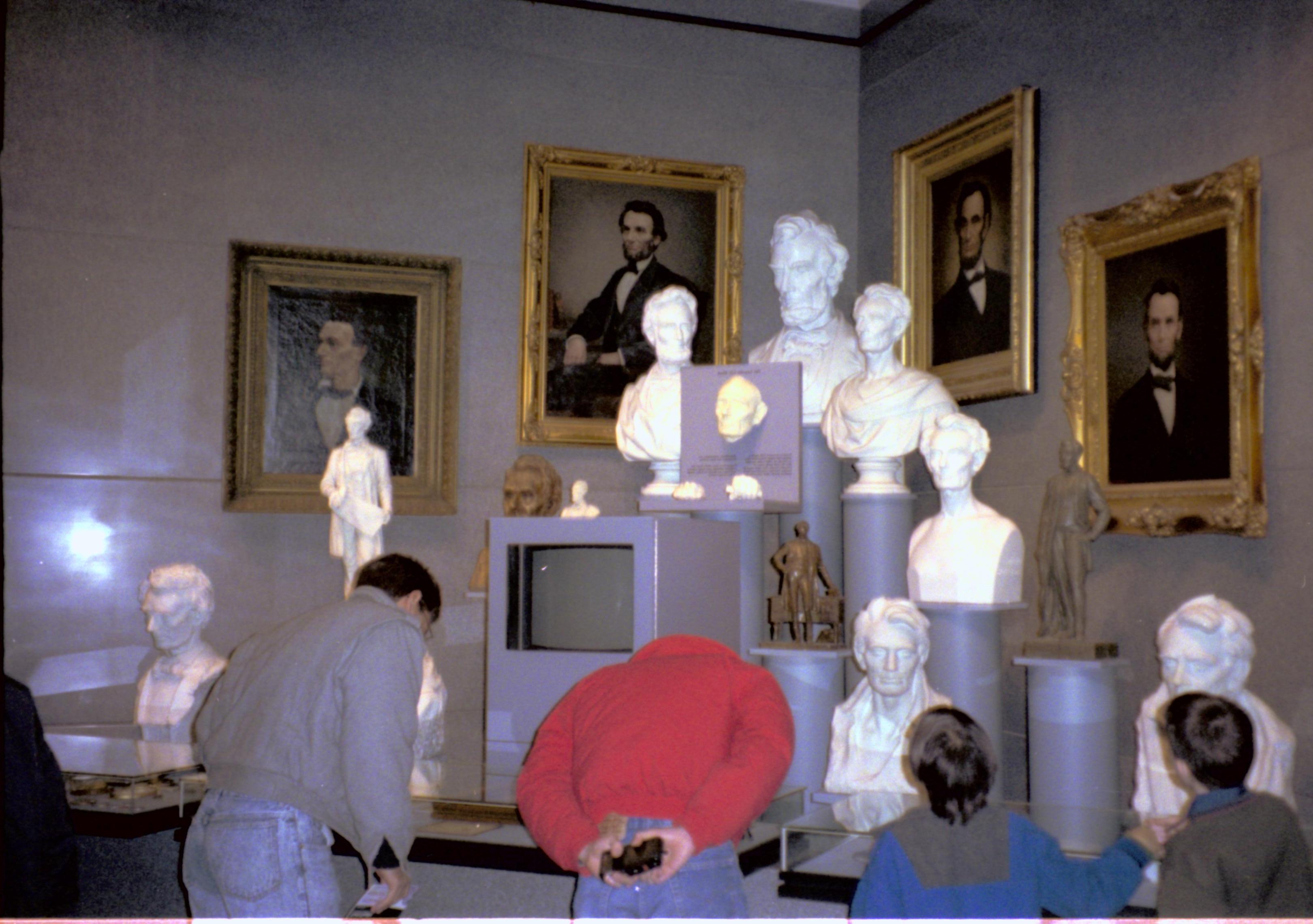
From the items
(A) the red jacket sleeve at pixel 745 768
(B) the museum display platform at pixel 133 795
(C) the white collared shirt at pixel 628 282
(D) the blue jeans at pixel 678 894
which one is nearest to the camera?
(A) the red jacket sleeve at pixel 745 768

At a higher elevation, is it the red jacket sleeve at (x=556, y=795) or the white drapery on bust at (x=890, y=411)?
the white drapery on bust at (x=890, y=411)

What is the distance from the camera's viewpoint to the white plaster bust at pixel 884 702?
5125 millimetres

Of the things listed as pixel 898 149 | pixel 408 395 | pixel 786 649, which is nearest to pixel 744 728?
pixel 786 649

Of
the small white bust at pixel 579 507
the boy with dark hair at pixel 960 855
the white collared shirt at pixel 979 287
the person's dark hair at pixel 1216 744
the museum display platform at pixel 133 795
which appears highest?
the white collared shirt at pixel 979 287

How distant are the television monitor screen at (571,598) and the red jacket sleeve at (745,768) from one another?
223cm

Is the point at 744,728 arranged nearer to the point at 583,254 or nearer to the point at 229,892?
the point at 229,892

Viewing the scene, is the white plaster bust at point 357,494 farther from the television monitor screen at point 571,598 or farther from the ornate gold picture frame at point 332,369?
the television monitor screen at point 571,598

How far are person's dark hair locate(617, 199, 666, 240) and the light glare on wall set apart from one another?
369 centimetres

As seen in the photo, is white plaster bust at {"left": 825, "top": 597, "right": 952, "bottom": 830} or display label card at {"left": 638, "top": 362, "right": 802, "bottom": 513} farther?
display label card at {"left": 638, "top": 362, "right": 802, "bottom": 513}

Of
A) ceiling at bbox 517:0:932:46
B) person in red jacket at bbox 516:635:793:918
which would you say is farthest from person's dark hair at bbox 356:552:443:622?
ceiling at bbox 517:0:932:46

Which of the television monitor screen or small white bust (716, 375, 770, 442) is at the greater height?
small white bust (716, 375, 770, 442)

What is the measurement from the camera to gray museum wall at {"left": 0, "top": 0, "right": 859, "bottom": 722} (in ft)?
23.8

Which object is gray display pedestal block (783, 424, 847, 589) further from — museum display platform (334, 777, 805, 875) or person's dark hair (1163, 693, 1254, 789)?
person's dark hair (1163, 693, 1254, 789)

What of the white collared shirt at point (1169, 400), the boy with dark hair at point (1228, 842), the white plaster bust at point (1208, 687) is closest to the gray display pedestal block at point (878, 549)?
the white collared shirt at point (1169, 400)
